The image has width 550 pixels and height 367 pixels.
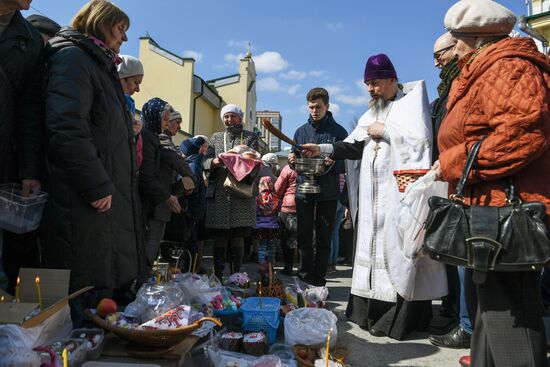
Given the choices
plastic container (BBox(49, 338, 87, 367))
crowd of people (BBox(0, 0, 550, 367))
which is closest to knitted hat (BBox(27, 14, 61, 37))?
crowd of people (BBox(0, 0, 550, 367))

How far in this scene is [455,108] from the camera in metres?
2.00

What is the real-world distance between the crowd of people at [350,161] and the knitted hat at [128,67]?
0.01 meters

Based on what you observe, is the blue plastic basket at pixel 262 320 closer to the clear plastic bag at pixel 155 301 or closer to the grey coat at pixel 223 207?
the clear plastic bag at pixel 155 301

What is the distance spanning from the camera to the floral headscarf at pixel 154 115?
156 inches

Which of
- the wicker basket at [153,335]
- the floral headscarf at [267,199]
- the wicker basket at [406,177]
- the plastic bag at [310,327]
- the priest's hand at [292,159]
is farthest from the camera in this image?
the floral headscarf at [267,199]

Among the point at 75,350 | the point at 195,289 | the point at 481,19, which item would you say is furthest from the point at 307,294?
the point at 481,19

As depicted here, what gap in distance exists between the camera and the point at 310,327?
265 centimetres

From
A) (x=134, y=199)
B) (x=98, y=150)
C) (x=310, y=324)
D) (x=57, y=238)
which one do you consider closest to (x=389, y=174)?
(x=310, y=324)

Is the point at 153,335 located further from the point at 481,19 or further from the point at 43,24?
the point at 43,24

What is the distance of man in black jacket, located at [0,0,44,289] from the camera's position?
2.32 metres

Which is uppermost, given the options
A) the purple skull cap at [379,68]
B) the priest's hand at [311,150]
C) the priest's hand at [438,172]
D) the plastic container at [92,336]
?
the purple skull cap at [379,68]

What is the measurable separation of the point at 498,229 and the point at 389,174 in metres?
1.72

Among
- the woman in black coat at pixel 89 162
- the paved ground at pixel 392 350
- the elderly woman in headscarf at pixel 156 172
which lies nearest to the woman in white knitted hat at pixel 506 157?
the paved ground at pixel 392 350

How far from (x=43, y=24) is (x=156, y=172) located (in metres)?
1.39
